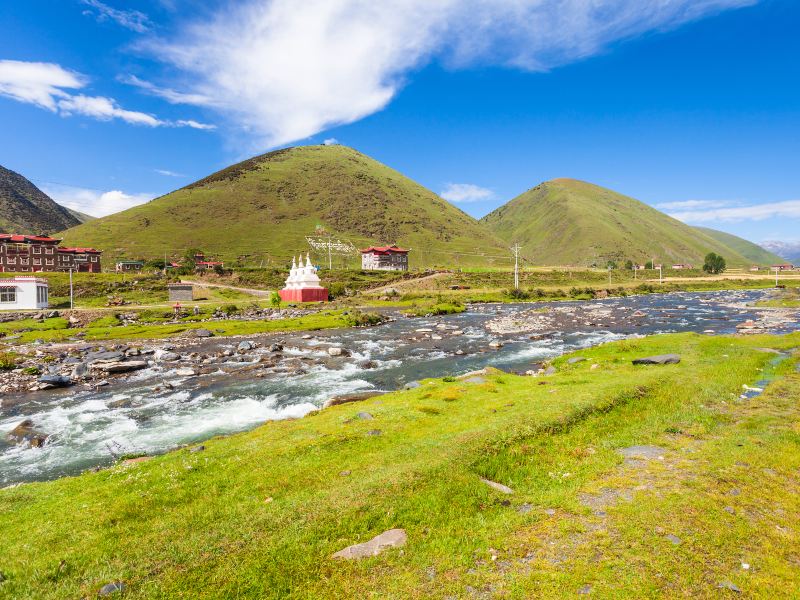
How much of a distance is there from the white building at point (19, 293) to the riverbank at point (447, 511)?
86.6m

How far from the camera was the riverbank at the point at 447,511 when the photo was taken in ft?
26.2

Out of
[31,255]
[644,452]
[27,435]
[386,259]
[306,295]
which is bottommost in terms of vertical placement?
[27,435]

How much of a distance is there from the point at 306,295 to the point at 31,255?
308 feet

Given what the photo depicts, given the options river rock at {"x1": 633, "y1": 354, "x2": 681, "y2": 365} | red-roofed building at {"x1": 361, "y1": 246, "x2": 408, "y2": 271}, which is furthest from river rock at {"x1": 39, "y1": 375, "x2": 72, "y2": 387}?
red-roofed building at {"x1": 361, "y1": 246, "x2": 408, "y2": 271}

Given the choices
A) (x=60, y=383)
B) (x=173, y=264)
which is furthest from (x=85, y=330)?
(x=173, y=264)

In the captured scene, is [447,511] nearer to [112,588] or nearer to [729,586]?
[729,586]

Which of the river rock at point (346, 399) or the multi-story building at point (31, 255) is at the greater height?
the multi-story building at point (31, 255)

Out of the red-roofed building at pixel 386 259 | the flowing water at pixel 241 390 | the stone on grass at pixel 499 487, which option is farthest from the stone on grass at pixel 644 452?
the red-roofed building at pixel 386 259

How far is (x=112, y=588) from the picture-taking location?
7816 mm

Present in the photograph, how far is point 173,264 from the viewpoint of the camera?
534 ft

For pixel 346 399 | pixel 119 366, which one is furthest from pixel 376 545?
pixel 119 366

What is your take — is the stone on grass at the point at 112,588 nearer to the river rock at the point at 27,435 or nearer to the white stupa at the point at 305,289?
the river rock at the point at 27,435

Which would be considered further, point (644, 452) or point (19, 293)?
point (19, 293)

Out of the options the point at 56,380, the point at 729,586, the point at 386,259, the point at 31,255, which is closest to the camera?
the point at 729,586
